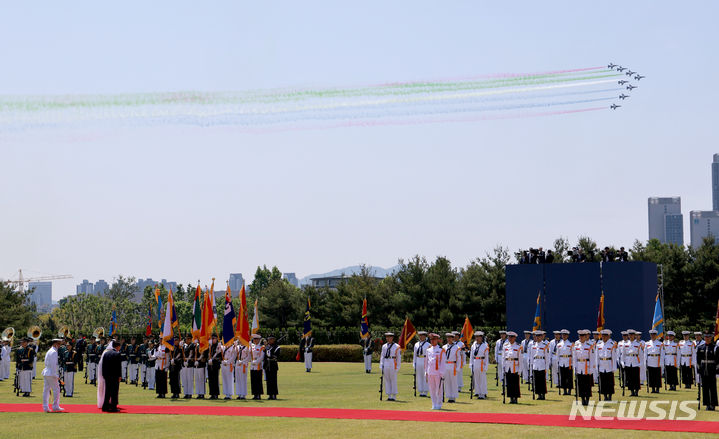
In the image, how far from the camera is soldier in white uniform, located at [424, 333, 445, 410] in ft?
71.7

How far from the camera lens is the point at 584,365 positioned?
902 inches

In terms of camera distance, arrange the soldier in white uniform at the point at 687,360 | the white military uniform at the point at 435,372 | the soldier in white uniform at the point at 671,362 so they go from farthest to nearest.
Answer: the soldier in white uniform at the point at 687,360
the soldier in white uniform at the point at 671,362
the white military uniform at the point at 435,372

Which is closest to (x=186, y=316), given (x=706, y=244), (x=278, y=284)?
(x=278, y=284)

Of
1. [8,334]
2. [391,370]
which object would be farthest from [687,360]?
[8,334]

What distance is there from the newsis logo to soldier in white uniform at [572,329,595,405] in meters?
0.32

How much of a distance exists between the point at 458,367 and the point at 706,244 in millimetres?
42963

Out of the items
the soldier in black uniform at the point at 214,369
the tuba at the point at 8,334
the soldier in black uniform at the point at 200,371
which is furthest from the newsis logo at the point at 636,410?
the tuba at the point at 8,334

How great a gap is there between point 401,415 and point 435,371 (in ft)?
7.87

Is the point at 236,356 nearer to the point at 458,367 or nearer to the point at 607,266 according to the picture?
the point at 458,367

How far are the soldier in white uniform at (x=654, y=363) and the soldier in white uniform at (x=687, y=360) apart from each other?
2.71ft

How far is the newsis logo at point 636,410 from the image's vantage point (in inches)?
746

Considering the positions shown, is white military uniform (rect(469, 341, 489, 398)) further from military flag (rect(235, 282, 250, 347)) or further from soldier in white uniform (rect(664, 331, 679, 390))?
military flag (rect(235, 282, 250, 347))

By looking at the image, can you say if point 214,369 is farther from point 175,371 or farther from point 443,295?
point 443,295

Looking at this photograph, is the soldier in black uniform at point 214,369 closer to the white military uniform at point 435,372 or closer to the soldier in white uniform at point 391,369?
the soldier in white uniform at point 391,369
